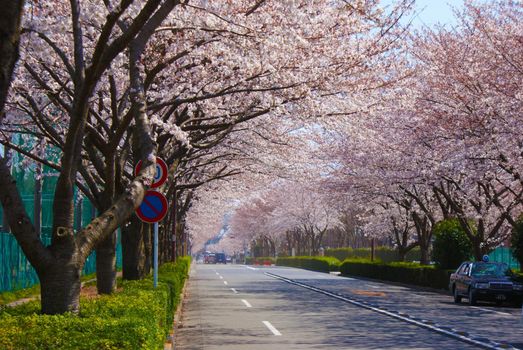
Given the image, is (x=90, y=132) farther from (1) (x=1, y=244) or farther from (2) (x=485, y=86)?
(2) (x=485, y=86)

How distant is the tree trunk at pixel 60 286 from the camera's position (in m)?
8.70

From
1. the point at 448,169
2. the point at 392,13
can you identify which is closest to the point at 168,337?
the point at 392,13

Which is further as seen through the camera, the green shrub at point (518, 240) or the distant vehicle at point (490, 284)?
the green shrub at point (518, 240)

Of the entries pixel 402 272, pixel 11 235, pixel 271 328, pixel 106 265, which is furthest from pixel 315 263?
pixel 106 265

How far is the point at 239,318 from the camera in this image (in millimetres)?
18141

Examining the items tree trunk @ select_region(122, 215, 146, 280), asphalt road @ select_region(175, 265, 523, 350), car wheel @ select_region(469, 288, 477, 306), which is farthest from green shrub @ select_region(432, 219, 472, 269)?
tree trunk @ select_region(122, 215, 146, 280)

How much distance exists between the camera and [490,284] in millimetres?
23656

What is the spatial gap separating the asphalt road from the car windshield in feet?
3.46

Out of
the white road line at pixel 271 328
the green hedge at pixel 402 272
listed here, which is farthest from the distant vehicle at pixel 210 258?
the white road line at pixel 271 328

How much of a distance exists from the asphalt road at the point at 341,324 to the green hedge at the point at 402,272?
774 centimetres

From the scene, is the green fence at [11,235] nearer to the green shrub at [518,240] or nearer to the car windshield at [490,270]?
the car windshield at [490,270]

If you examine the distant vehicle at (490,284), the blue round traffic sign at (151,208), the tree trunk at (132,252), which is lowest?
the distant vehicle at (490,284)

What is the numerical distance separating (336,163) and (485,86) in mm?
16194

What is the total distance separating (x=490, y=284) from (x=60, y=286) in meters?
17.6
